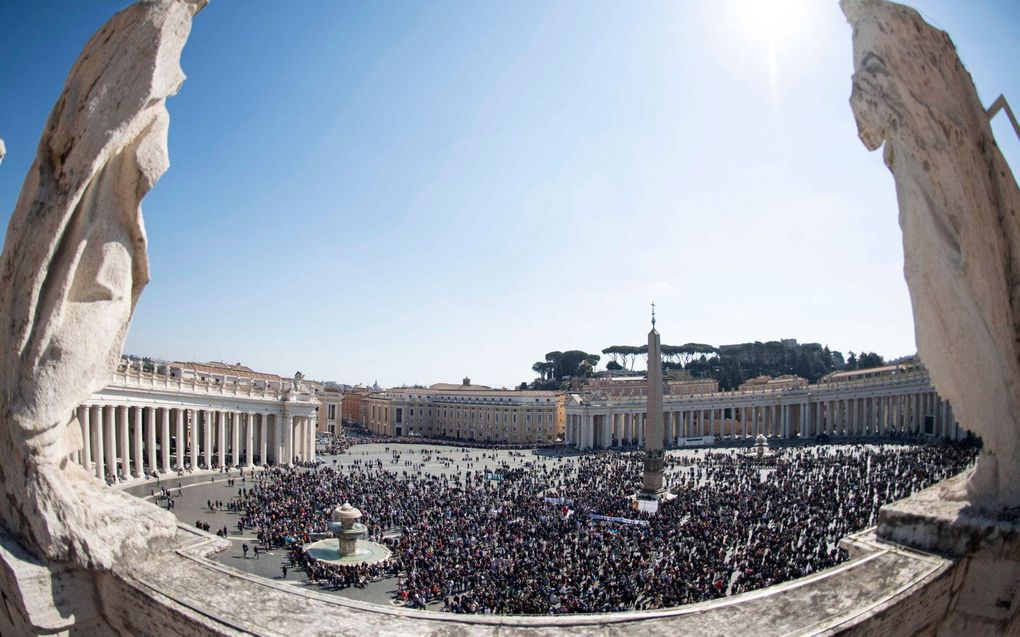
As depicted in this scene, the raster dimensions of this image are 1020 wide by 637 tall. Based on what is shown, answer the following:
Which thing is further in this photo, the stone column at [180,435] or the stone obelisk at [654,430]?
the stone column at [180,435]

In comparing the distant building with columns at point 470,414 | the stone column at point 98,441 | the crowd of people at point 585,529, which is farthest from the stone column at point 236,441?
the distant building with columns at point 470,414

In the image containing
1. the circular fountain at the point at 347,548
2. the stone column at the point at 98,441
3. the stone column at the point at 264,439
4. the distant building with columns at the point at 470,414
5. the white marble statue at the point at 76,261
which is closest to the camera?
the white marble statue at the point at 76,261

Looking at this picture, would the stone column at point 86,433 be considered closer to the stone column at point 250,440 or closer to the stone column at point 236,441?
the stone column at point 236,441

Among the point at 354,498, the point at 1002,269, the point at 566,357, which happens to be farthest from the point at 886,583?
the point at 566,357

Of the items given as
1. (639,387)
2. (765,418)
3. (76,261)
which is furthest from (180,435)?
(765,418)

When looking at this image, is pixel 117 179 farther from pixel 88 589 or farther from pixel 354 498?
pixel 354 498

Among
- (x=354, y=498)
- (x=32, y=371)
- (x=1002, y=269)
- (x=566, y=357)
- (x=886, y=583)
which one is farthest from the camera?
(x=566, y=357)

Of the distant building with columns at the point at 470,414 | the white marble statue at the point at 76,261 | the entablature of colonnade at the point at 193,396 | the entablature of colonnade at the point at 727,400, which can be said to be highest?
the white marble statue at the point at 76,261

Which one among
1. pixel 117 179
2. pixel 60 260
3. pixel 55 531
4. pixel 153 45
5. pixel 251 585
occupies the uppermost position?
pixel 153 45
